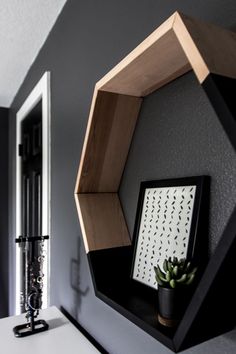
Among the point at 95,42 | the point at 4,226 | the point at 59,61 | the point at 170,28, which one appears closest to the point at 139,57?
the point at 170,28

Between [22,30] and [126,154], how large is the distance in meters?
1.36

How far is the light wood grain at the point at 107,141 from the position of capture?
0.85 meters

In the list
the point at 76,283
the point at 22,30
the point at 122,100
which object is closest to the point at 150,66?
the point at 122,100

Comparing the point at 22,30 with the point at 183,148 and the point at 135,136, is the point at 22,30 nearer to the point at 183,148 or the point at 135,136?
the point at 135,136

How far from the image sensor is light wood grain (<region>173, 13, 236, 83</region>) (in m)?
0.46

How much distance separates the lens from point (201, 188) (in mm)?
643

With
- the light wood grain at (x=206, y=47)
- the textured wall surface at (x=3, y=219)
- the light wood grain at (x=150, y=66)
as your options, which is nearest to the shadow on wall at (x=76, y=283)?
the light wood grain at (x=150, y=66)

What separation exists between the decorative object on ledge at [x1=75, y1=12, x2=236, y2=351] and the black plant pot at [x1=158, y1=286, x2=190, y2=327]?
0.02 m

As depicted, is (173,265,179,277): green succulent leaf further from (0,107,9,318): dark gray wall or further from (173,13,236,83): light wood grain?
(0,107,9,318): dark gray wall

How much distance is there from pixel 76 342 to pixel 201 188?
33.6 inches

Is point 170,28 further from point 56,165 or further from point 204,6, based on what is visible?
point 56,165

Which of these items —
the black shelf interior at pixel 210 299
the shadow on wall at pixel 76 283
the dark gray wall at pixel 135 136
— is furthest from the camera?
the shadow on wall at pixel 76 283

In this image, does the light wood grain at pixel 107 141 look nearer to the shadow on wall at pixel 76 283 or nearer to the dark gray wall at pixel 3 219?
the shadow on wall at pixel 76 283

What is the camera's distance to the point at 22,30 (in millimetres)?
1806
